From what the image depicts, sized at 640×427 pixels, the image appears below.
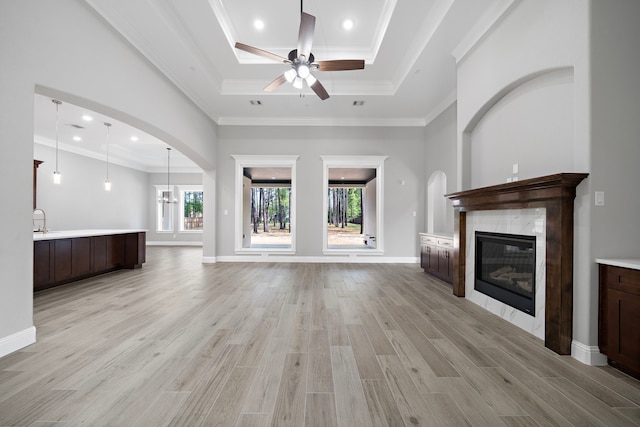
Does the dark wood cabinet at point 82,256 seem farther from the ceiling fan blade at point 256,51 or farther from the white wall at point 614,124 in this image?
the white wall at point 614,124

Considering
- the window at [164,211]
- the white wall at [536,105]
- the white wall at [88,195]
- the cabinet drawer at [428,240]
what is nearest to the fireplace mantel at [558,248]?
the white wall at [536,105]

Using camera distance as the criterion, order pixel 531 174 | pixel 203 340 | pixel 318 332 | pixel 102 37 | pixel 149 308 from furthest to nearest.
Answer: pixel 149 308, pixel 102 37, pixel 531 174, pixel 318 332, pixel 203 340

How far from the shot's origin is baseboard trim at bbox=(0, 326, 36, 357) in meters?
2.11

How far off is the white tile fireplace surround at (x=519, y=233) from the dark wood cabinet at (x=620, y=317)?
42cm

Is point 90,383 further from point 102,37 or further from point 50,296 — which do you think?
point 102,37

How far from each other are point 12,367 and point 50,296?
7.95ft

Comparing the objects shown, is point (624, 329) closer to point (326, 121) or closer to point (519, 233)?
point (519, 233)

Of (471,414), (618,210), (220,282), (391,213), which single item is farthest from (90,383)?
(391,213)

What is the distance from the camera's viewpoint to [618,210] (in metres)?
2.10

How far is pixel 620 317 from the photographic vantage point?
6.25 ft

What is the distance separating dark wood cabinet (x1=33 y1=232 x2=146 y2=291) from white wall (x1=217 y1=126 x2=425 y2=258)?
350 cm

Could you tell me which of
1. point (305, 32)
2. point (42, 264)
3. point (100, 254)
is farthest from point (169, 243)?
point (305, 32)

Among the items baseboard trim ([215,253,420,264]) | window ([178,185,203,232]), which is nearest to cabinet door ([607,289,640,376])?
baseboard trim ([215,253,420,264])

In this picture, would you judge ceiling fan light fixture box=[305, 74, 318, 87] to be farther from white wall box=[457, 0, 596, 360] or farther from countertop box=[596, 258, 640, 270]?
countertop box=[596, 258, 640, 270]
